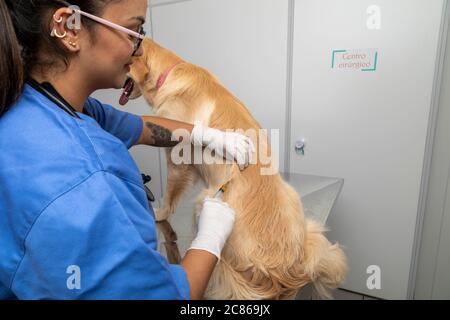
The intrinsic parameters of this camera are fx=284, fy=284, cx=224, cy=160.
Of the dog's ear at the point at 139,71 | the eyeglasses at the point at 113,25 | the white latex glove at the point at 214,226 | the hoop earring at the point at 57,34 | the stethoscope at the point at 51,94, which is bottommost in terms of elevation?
the white latex glove at the point at 214,226

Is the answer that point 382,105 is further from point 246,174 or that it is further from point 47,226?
point 47,226

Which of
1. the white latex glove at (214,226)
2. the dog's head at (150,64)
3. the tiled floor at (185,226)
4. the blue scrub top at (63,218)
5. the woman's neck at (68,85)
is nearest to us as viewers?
the blue scrub top at (63,218)

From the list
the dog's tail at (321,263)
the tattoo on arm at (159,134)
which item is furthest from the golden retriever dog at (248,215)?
the tattoo on arm at (159,134)

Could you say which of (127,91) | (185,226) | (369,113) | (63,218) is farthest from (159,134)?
(369,113)

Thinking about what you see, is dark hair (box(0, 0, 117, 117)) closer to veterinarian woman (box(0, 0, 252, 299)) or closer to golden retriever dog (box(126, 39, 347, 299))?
veterinarian woman (box(0, 0, 252, 299))

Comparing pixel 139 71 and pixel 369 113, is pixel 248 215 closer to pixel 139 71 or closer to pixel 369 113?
pixel 139 71

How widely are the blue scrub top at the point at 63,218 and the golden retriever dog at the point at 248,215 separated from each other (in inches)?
14.4

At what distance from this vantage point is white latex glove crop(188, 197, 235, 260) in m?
0.71

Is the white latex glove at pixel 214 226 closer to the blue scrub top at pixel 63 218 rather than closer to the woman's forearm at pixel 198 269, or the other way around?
the woman's forearm at pixel 198 269

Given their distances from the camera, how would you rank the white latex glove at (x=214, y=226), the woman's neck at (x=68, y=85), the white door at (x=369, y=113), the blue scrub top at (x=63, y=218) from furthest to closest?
the white door at (x=369, y=113), the white latex glove at (x=214, y=226), the woman's neck at (x=68, y=85), the blue scrub top at (x=63, y=218)

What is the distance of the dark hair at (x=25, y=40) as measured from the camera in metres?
0.45

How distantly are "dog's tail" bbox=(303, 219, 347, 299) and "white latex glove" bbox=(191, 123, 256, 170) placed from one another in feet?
1.01

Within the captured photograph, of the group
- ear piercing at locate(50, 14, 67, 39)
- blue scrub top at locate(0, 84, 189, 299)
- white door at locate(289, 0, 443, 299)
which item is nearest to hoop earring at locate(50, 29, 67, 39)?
ear piercing at locate(50, 14, 67, 39)
